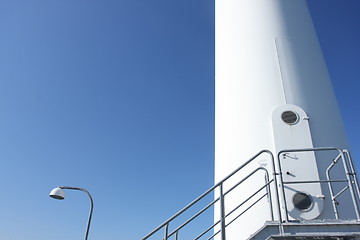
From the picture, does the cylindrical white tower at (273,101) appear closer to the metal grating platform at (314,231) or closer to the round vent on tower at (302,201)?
the round vent on tower at (302,201)

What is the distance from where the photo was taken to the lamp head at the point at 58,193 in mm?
8008

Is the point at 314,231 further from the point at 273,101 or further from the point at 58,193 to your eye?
the point at 58,193

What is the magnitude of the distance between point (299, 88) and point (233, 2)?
9.16 ft

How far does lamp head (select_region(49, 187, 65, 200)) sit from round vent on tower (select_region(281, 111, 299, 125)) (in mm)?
7030

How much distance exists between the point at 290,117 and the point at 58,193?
23.4 ft

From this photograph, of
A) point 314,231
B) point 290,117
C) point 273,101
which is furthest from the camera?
point 273,101

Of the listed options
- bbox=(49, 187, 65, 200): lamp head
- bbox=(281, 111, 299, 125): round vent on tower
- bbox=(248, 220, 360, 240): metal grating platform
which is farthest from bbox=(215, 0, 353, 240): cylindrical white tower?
bbox=(49, 187, 65, 200): lamp head

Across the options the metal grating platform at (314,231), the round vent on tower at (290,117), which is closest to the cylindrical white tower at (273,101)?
the round vent on tower at (290,117)

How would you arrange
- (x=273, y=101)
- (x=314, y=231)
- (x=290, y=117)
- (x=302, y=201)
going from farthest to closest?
(x=273, y=101) → (x=290, y=117) → (x=302, y=201) → (x=314, y=231)

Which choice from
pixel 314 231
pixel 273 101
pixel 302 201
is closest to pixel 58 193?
pixel 273 101

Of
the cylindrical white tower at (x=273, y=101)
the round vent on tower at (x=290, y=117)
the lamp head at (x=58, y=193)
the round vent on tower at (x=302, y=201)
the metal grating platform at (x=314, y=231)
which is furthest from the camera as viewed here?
the lamp head at (x=58, y=193)

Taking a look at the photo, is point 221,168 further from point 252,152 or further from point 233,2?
point 233,2

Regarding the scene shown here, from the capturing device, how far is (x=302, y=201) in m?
3.53

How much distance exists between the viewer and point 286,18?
5133mm
